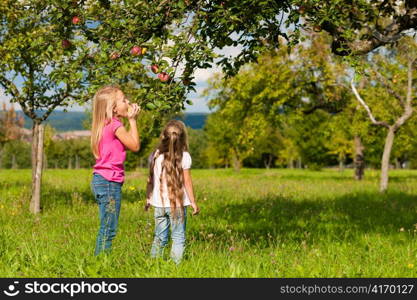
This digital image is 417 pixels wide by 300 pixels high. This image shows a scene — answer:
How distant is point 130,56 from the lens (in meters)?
5.05

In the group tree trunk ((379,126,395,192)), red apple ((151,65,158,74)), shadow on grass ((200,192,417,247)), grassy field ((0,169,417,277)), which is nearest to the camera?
red apple ((151,65,158,74))

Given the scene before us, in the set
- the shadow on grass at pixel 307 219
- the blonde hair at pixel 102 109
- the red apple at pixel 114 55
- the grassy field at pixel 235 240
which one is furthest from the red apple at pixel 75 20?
the shadow on grass at pixel 307 219

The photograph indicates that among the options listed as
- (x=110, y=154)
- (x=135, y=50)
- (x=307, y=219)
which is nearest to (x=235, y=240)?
(x=110, y=154)

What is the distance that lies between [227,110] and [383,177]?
930 centimetres

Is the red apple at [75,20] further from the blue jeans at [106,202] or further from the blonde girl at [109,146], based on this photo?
the blue jeans at [106,202]

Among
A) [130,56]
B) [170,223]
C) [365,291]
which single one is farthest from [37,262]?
[365,291]

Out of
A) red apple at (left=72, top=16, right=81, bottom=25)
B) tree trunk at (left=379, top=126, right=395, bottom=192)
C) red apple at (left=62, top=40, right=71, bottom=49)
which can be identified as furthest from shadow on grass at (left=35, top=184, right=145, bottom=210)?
tree trunk at (left=379, top=126, right=395, bottom=192)

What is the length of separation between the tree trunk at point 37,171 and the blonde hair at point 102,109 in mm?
6198

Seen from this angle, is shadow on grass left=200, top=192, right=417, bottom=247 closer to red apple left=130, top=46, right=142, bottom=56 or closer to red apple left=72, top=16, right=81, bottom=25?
red apple left=130, top=46, right=142, bottom=56

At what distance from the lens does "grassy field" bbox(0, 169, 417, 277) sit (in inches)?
203

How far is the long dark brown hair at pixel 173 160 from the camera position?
5.55 meters

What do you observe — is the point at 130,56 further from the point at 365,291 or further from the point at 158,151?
the point at 365,291

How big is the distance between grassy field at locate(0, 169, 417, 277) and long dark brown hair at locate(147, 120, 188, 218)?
0.76m

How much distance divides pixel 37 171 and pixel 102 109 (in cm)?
652
